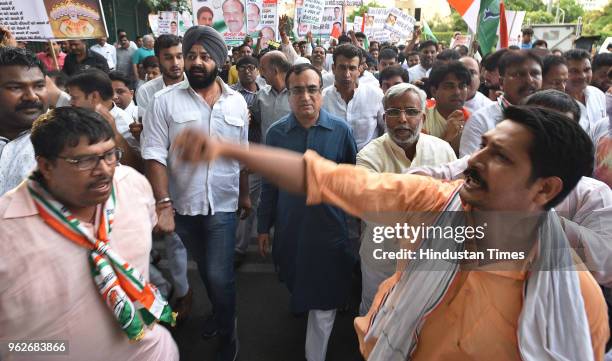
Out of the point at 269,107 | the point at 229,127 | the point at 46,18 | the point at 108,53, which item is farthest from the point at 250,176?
the point at 108,53

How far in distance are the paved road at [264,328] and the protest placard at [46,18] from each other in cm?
254

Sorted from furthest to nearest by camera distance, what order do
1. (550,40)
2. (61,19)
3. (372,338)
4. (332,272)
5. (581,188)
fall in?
(550,40) < (61,19) < (332,272) < (581,188) < (372,338)

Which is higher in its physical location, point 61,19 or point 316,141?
point 61,19

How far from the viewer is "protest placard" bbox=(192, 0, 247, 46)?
6906 millimetres

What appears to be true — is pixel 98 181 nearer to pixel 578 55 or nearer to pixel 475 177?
pixel 475 177

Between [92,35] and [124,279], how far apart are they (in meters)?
3.43

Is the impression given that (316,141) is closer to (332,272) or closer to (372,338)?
(332,272)

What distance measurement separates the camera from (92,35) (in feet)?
14.2

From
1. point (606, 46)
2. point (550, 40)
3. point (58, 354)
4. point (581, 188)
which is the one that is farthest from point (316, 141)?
point (550, 40)

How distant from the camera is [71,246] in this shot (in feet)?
5.32

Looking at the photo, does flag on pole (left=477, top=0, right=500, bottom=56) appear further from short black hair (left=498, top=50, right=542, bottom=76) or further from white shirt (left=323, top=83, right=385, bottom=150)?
short black hair (left=498, top=50, right=542, bottom=76)

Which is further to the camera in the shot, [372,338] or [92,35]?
[92,35]

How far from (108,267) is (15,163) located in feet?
2.56

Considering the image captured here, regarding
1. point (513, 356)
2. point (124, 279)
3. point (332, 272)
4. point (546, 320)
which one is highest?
point (546, 320)
